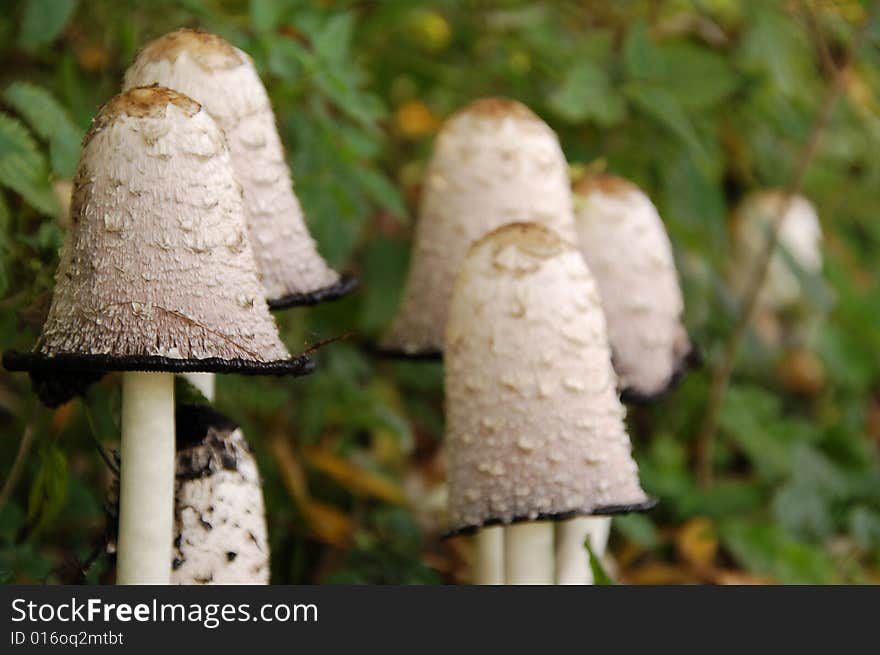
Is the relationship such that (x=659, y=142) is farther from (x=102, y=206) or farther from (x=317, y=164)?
(x=102, y=206)

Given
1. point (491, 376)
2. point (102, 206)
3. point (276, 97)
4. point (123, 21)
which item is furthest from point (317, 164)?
point (102, 206)

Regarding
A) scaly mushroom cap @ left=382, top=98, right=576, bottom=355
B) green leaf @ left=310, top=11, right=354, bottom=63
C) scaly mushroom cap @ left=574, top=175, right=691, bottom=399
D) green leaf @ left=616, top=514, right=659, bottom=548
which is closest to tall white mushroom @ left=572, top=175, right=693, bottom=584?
scaly mushroom cap @ left=574, top=175, right=691, bottom=399

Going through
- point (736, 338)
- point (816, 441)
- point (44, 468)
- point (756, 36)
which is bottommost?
point (44, 468)

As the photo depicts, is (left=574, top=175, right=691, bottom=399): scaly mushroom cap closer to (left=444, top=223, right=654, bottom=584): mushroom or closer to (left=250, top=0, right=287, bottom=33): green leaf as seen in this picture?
(left=444, top=223, right=654, bottom=584): mushroom

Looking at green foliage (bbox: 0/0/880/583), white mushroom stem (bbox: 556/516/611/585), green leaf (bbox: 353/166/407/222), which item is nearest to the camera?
green foliage (bbox: 0/0/880/583)

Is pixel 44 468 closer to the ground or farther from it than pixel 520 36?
closer to the ground
